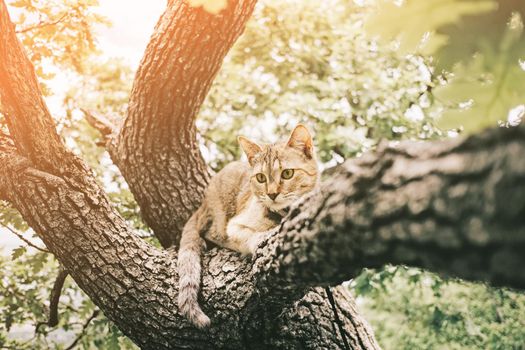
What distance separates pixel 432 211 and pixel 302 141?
6.78 ft

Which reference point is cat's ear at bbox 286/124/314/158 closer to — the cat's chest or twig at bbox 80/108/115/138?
the cat's chest

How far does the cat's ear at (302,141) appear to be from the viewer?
291cm

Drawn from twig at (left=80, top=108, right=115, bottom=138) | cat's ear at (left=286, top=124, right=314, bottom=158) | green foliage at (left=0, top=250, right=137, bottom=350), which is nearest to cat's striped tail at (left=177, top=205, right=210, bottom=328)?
cat's ear at (left=286, top=124, right=314, bottom=158)

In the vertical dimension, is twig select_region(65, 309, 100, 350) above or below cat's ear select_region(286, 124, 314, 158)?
below

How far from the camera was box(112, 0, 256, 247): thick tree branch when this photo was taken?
108 inches

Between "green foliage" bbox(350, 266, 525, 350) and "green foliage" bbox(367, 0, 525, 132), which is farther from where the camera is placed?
"green foliage" bbox(350, 266, 525, 350)

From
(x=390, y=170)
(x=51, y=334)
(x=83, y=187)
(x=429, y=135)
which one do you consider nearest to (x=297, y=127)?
(x=83, y=187)

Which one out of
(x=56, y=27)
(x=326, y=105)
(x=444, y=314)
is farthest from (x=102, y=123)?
(x=444, y=314)

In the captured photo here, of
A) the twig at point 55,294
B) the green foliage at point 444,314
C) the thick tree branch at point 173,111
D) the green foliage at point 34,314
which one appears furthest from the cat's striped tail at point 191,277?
the green foliage at point 444,314

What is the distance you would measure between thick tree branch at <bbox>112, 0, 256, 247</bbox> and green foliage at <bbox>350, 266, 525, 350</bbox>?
209 cm

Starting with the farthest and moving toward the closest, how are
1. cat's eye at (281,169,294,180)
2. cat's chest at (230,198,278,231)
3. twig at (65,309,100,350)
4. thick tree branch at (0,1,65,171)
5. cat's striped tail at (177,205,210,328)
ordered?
twig at (65,309,100,350), cat's eye at (281,169,294,180), cat's chest at (230,198,278,231), thick tree branch at (0,1,65,171), cat's striped tail at (177,205,210,328)

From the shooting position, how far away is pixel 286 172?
9.44 ft

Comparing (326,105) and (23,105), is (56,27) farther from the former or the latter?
(326,105)

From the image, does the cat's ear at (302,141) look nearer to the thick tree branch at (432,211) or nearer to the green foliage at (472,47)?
the thick tree branch at (432,211)
